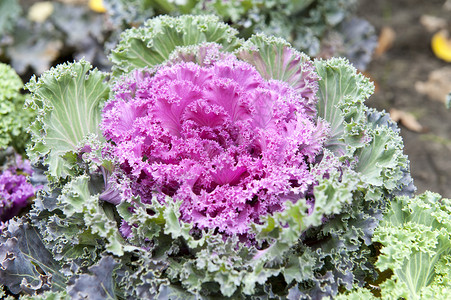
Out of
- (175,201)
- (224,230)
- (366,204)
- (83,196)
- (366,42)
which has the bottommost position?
(366,204)

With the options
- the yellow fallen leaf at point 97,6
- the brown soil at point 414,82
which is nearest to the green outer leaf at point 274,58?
the brown soil at point 414,82

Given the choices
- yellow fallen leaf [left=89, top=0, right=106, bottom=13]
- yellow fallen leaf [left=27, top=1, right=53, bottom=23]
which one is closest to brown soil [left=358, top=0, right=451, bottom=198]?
yellow fallen leaf [left=89, top=0, right=106, bottom=13]

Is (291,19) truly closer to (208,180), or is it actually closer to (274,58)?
(274,58)

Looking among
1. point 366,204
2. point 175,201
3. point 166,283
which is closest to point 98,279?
point 166,283

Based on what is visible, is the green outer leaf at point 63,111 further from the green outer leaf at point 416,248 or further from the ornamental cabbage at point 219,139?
the green outer leaf at point 416,248

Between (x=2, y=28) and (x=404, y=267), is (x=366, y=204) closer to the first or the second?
(x=404, y=267)

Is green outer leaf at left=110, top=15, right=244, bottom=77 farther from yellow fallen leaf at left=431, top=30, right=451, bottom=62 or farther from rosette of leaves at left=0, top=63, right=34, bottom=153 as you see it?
yellow fallen leaf at left=431, top=30, right=451, bottom=62
